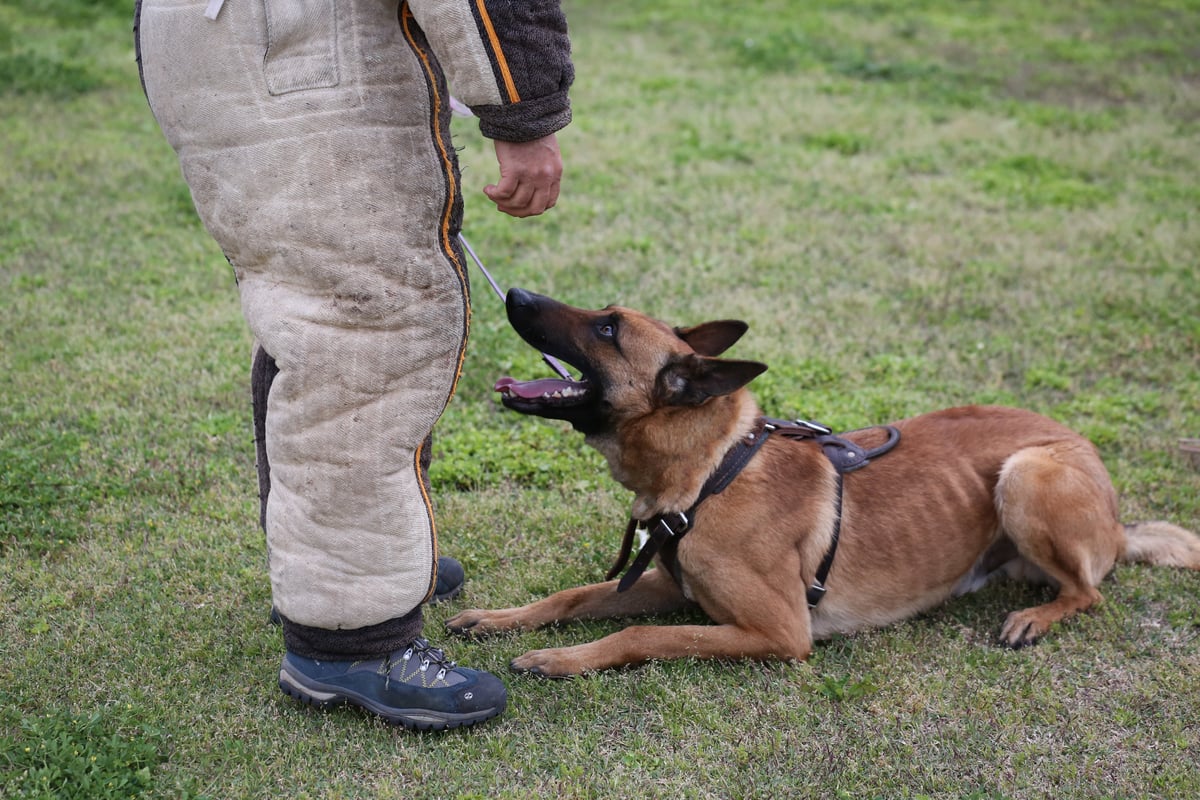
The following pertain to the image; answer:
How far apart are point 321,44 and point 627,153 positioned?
6.72m

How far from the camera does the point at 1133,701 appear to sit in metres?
3.52

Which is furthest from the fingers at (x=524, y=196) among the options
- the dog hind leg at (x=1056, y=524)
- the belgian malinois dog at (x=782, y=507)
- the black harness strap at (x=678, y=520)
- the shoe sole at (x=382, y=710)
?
the dog hind leg at (x=1056, y=524)

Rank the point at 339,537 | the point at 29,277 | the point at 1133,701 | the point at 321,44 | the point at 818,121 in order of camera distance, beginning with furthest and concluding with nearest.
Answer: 1. the point at 818,121
2. the point at 29,277
3. the point at 1133,701
4. the point at 339,537
5. the point at 321,44

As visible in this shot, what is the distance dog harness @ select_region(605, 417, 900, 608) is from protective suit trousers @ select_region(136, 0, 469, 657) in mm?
900

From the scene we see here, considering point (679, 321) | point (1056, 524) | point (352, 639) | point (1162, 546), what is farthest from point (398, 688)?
point (679, 321)

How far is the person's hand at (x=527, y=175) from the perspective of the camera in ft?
8.80

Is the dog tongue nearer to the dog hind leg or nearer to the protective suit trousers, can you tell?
the protective suit trousers

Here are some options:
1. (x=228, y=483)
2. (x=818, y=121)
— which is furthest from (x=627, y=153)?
(x=228, y=483)

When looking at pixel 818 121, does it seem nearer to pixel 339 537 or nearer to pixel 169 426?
pixel 169 426

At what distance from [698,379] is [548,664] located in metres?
1.06

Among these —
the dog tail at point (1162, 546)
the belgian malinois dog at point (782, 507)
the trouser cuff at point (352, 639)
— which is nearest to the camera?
the trouser cuff at point (352, 639)

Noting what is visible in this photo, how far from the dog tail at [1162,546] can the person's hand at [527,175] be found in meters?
2.97

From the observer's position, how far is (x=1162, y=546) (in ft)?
14.2

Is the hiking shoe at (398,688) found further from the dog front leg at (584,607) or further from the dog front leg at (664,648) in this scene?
the dog front leg at (584,607)
